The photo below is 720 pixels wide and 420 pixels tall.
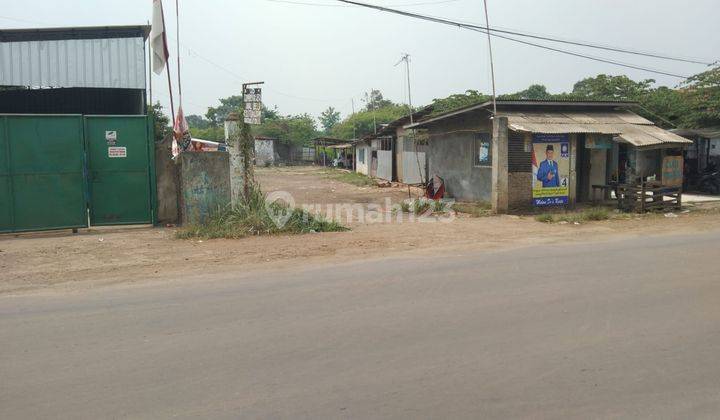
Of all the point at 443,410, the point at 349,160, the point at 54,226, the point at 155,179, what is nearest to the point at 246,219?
the point at 155,179

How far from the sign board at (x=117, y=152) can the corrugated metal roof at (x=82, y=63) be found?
514cm

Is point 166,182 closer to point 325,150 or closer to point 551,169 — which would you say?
point 551,169

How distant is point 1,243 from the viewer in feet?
33.1

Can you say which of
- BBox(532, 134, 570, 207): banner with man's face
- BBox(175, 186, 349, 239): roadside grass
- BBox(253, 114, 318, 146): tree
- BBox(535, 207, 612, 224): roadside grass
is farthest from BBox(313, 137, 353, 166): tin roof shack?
BBox(175, 186, 349, 239): roadside grass

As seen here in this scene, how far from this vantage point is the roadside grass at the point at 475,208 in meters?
14.9

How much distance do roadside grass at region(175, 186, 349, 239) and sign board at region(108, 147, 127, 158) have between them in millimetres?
2211

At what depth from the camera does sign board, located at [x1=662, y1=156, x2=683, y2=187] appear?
16.1 meters

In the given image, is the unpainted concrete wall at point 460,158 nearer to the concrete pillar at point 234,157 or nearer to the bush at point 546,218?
the bush at point 546,218

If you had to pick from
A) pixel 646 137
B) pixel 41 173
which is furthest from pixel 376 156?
pixel 41 173

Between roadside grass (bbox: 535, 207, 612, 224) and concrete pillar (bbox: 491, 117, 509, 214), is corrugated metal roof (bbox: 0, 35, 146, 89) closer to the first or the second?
concrete pillar (bbox: 491, 117, 509, 214)

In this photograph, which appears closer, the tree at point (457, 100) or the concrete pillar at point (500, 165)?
the concrete pillar at point (500, 165)

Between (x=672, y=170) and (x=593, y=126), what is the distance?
307 centimetres

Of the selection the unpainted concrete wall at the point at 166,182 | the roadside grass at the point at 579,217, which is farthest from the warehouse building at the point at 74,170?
the roadside grass at the point at 579,217

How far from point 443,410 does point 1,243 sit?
32.2 ft
